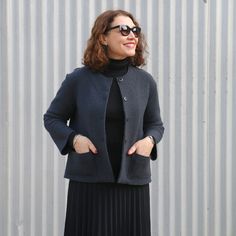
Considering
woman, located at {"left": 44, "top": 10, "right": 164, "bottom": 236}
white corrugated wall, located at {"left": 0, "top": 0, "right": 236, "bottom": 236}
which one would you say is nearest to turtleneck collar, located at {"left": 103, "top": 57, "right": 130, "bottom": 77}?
woman, located at {"left": 44, "top": 10, "right": 164, "bottom": 236}

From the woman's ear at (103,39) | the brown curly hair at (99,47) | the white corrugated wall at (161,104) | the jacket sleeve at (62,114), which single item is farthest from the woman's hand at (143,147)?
the white corrugated wall at (161,104)

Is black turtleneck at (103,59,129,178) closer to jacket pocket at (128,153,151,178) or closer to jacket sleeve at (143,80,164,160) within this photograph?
jacket pocket at (128,153,151,178)

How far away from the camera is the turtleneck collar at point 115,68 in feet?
11.7

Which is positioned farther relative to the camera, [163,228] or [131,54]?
[163,228]

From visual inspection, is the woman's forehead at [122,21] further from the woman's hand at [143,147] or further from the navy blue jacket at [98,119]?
the woman's hand at [143,147]

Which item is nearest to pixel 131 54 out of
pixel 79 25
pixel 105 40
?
pixel 105 40

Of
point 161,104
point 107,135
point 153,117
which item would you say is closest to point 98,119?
point 107,135

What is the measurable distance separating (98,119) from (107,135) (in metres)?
0.10

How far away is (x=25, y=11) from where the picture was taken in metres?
5.15

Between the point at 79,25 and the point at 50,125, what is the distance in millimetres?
1761

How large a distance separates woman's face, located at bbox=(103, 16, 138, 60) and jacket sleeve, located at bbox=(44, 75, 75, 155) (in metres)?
0.27

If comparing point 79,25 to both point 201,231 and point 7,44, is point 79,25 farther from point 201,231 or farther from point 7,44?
point 201,231

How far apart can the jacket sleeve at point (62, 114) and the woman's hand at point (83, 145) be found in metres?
0.06

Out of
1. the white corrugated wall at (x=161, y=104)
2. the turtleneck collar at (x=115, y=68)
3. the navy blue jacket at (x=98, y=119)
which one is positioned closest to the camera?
the navy blue jacket at (x=98, y=119)
